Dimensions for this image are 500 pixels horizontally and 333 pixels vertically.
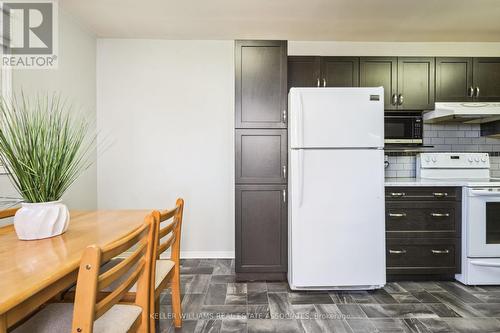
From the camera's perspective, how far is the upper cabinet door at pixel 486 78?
293 cm

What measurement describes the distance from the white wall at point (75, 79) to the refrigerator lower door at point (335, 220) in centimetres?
220

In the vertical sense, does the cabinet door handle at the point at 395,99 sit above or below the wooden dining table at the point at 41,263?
above

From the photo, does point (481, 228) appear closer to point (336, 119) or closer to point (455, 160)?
point (455, 160)

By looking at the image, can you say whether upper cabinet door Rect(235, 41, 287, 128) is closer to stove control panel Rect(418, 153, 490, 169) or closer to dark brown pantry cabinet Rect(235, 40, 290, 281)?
dark brown pantry cabinet Rect(235, 40, 290, 281)

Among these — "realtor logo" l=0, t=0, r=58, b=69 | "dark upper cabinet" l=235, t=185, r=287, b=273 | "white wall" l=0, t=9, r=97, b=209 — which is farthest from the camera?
"dark upper cabinet" l=235, t=185, r=287, b=273

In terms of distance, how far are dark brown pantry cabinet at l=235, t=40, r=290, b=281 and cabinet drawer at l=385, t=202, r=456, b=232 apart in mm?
1024

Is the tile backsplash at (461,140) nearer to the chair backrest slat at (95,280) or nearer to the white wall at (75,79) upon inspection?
the chair backrest slat at (95,280)

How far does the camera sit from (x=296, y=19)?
107 inches

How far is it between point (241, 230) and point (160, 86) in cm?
191

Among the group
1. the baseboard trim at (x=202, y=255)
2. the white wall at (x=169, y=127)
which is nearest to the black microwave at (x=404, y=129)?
the white wall at (x=169, y=127)

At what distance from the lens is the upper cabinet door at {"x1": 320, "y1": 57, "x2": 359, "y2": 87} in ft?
9.45

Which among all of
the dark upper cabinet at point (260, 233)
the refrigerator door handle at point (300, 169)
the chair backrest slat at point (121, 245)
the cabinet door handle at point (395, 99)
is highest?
the cabinet door handle at point (395, 99)

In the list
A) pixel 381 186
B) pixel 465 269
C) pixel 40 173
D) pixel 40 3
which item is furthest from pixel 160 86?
pixel 465 269

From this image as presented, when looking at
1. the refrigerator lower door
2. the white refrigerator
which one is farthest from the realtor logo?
the refrigerator lower door
